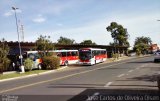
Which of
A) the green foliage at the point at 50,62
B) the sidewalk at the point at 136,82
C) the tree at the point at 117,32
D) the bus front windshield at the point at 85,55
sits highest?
the tree at the point at 117,32

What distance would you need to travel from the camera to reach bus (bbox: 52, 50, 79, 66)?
185 ft

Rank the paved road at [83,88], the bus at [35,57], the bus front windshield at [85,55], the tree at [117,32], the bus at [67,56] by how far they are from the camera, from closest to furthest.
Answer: the paved road at [83,88] → the bus at [35,57] → the bus front windshield at [85,55] → the bus at [67,56] → the tree at [117,32]

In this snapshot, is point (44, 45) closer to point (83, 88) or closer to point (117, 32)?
point (83, 88)

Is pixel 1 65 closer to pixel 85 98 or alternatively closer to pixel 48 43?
pixel 48 43

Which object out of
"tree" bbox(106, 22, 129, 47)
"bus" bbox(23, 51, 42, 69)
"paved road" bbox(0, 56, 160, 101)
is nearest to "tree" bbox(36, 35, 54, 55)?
"bus" bbox(23, 51, 42, 69)

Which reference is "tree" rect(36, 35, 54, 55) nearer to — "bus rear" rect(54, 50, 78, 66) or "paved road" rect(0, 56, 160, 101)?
"bus rear" rect(54, 50, 78, 66)

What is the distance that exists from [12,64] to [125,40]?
80716mm

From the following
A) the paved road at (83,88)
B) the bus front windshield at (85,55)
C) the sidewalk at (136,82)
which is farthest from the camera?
the bus front windshield at (85,55)

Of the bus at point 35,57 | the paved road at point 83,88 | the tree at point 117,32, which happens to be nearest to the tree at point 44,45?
the bus at point 35,57

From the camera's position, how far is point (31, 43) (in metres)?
60.3

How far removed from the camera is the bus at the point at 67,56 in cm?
5625

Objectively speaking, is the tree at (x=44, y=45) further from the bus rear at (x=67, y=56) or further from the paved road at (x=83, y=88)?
the paved road at (x=83, y=88)

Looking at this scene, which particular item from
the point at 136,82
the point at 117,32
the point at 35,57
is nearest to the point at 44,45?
the point at 35,57

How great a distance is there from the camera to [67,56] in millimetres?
58438
